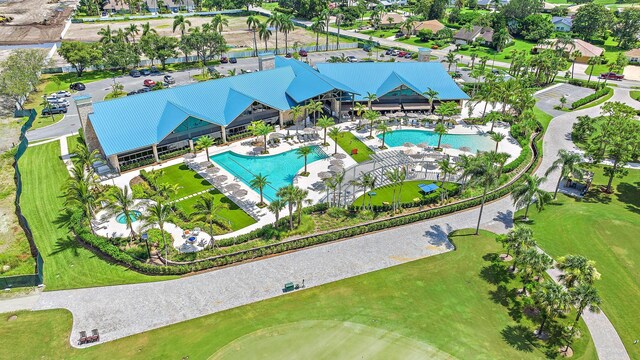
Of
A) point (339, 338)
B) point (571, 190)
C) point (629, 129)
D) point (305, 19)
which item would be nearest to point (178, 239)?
point (339, 338)

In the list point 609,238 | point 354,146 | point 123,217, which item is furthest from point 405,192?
point 123,217

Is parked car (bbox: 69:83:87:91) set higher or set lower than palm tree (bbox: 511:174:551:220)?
lower

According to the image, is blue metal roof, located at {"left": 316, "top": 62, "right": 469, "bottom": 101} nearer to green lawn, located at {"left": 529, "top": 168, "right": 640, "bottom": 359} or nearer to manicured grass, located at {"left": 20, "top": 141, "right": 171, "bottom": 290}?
green lawn, located at {"left": 529, "top": 168, "right": 640, "bottom": 359}

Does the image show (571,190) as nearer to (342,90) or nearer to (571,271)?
(571,271)

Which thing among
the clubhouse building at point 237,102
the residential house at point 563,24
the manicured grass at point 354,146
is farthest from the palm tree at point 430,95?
the residential house at point 563,24

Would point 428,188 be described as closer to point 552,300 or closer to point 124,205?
point 552,300

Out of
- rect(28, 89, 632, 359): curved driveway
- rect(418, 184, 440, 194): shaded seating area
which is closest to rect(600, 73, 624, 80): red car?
A: rect(418, 184, 440, 194): shaded seating area

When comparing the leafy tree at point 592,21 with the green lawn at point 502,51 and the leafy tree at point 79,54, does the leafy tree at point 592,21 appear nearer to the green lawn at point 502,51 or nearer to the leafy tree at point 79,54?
the green lawn at point 502,51
